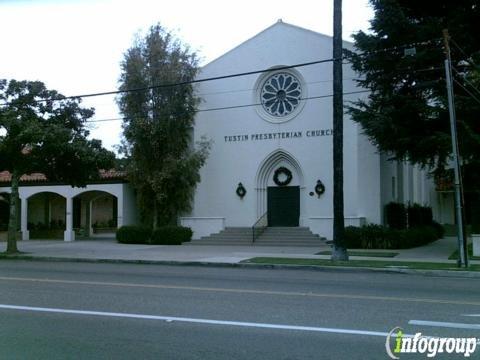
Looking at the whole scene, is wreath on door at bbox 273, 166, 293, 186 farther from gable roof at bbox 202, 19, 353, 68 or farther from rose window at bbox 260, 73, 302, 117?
gable roof at bbox 202, 19, 353, 68

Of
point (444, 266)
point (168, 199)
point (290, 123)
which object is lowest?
point (444, 266)

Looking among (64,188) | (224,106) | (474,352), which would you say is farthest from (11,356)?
(64,188)

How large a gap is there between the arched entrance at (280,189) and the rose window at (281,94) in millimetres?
2264

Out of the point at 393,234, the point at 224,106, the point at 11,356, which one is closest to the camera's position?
the point at 11,356

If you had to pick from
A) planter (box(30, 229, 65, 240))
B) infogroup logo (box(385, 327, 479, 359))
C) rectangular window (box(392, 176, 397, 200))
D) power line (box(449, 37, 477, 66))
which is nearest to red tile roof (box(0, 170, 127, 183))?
planter (box(30, 229, 65, 240))

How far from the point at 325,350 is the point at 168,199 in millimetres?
23969

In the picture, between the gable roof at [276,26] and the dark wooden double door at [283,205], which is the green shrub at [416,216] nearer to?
the dark wooden double door at [283,205]

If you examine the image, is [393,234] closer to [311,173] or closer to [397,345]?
[311,173]

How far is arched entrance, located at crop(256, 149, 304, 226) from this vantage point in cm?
2925

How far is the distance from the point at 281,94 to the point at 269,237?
7689 millimetres

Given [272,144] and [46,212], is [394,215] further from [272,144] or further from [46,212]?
[46,212]

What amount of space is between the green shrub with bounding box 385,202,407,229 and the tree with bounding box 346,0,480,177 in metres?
5.87

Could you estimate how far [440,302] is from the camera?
9930 millimetres

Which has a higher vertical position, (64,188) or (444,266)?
(64,188)
